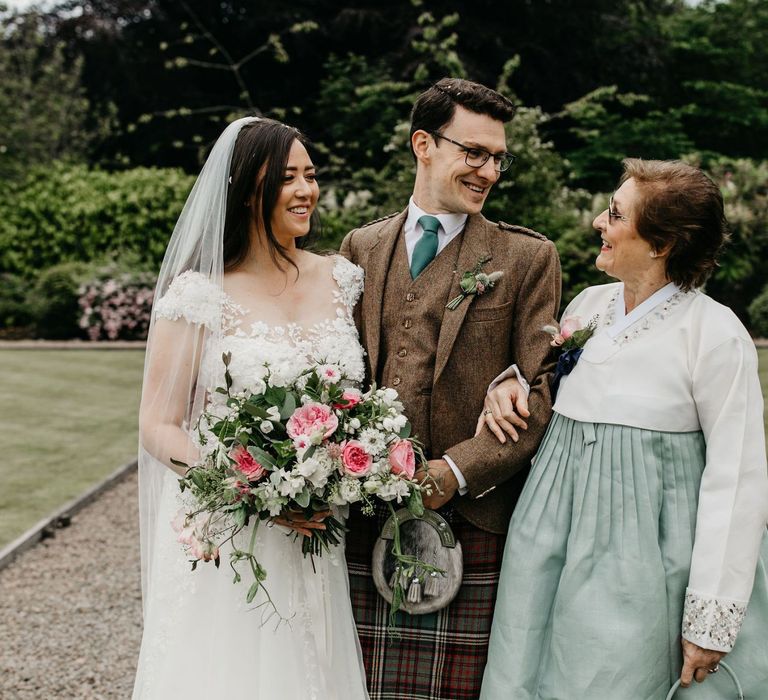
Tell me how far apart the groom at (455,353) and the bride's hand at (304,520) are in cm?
34

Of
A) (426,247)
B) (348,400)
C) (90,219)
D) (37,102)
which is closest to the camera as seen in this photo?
(348,400)

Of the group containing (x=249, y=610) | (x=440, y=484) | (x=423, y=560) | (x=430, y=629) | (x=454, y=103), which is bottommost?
(x=430, y=629)

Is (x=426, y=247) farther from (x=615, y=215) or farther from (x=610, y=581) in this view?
(x=610, y=581)

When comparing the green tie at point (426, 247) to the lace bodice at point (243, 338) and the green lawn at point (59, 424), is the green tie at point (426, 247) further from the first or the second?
the green lawn at point (59, 424)

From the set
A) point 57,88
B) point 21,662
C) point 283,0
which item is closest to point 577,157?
point 283,0

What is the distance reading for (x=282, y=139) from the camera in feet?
8.59

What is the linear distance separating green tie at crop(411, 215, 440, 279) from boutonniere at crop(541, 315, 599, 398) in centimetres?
42

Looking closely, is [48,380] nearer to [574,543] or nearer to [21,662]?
[21,662]

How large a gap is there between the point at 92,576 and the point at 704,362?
4.01m

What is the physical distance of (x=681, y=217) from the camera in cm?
227

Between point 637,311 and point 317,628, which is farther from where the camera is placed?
point 317,628

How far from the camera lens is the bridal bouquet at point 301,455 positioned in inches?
83.8

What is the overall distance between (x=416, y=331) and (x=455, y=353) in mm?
134

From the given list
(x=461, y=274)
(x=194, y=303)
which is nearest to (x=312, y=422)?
(x=194, y=303)
